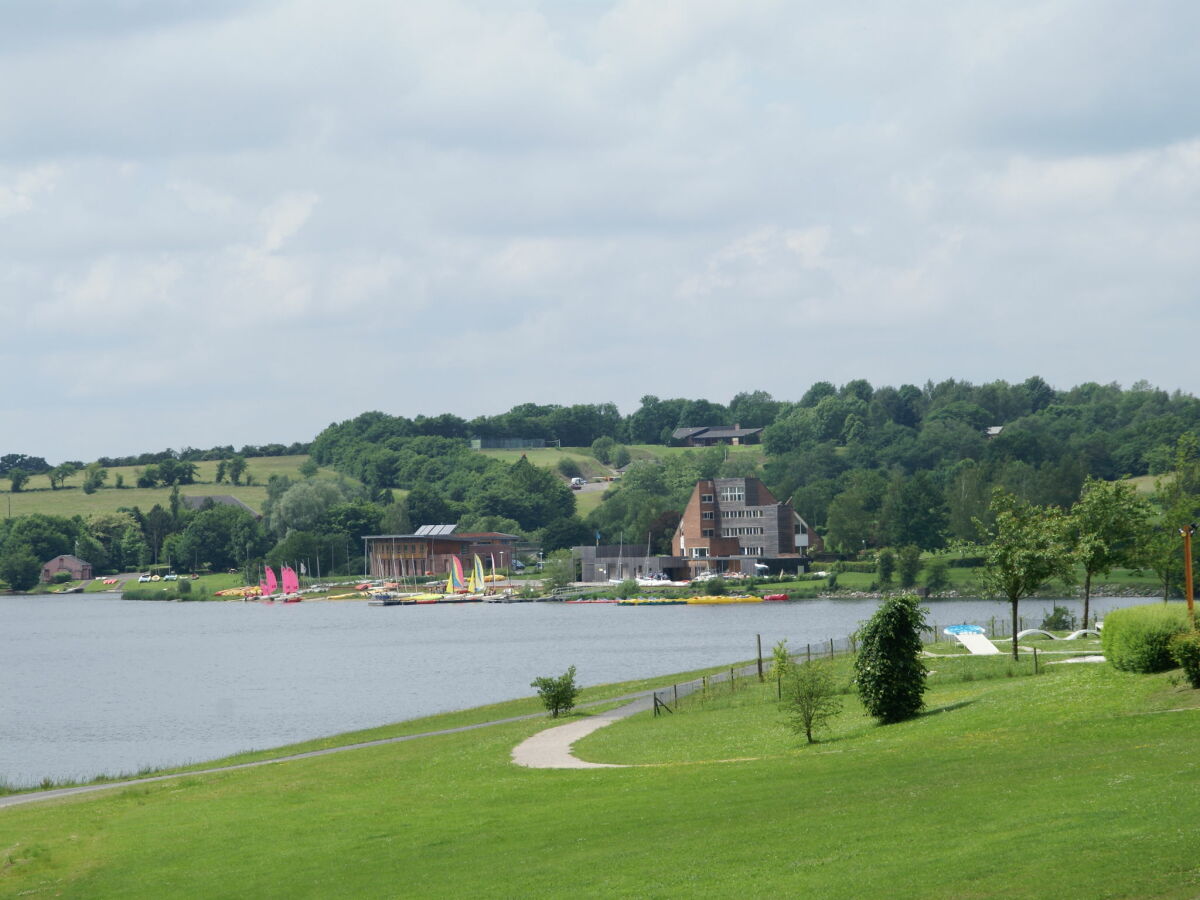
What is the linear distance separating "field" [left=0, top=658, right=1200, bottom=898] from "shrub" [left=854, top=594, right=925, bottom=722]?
61 centimetres

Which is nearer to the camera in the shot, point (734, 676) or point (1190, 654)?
point (1190, 654)

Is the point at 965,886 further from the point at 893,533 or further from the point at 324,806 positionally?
the point at 893,533

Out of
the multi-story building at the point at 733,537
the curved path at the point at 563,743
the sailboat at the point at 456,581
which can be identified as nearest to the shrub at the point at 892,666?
the curved path at the point at 563,743

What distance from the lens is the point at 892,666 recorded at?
109 ft

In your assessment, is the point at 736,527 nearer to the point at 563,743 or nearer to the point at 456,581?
the point at 456,581

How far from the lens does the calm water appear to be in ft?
206

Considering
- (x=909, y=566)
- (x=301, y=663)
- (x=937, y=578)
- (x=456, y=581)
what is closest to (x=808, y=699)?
(x=301, y=663)

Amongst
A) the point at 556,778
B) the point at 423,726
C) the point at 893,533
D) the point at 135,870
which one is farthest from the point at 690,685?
the point at 893,533

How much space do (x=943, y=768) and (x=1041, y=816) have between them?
5134mm

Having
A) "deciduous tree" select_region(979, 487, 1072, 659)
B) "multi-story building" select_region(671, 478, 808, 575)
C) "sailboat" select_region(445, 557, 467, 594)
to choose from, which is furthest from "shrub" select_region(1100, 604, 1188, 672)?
"sailboat" select_region(445, 557, 467, 594)

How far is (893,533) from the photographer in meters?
164

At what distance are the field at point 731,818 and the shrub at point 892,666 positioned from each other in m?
0.61

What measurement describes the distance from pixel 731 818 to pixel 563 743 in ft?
53.6

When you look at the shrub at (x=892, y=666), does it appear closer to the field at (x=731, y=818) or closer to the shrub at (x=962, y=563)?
the field at (x=731, y=818)
